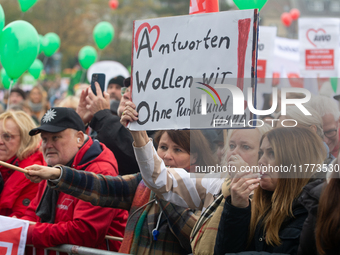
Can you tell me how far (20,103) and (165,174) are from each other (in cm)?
484

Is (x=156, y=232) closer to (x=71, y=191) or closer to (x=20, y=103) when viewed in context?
(x=71, y=191)

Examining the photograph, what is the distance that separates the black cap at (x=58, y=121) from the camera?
9.96ft

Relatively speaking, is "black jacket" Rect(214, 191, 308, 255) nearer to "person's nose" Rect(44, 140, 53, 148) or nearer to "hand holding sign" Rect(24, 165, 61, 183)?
"hand holding sign" Rect(24, 165, 61, 183)

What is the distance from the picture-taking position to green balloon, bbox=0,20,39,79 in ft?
14.5

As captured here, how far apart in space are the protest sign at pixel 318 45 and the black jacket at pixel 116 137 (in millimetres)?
3494

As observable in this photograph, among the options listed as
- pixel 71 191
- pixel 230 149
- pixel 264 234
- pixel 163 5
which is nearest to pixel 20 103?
pixel 71 191

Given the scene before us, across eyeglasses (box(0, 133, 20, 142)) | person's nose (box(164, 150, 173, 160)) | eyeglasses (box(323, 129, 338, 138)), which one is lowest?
person's nose (box(164, 150, 173, 160))

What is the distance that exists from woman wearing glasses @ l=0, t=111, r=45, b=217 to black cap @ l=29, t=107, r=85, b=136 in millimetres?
551

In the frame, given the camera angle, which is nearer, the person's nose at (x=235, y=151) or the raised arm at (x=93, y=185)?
the person's nose at (x=235, y=151)

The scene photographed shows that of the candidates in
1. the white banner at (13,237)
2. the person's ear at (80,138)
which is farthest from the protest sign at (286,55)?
the white banner at (13,237)

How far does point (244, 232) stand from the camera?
205cm

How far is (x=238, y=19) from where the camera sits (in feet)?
7.33

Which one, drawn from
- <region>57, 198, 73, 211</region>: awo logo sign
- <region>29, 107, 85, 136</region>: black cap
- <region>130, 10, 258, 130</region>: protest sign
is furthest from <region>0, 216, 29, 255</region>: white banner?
<region>130, 10, 258, 130</region>: protest sign

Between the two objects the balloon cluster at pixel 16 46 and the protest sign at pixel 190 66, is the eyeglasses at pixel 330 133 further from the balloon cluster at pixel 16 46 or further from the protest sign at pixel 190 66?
the balloon cluster at pixel 16 46
